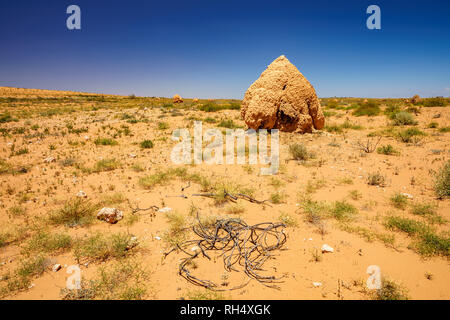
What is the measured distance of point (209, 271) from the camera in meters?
2.31

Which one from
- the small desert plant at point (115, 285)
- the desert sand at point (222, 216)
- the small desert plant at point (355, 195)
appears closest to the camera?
the small desert plant at point (115, 285)

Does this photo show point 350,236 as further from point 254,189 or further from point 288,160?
point 288,160

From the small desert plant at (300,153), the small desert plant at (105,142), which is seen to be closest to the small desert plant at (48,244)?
the small desert plant at (105,142)

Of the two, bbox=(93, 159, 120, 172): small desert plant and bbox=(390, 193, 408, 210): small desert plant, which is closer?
bbox=(390, 193, 408, 210): small desert plant

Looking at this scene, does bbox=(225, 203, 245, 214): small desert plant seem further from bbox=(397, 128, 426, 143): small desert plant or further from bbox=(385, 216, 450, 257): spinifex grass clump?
bbox=(397, 128, 426, 143): small desert plant

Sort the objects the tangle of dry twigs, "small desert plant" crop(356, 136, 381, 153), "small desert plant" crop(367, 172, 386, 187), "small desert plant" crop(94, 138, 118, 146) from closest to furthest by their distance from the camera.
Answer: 1. the tangle of dry twigs
2. "small desert plant" crop(367, 172, 386, 187)
3. "small desert plant" crop(356, 136, 381, 153)
4. "small desert plant" crop(94, 138, 118, 146)

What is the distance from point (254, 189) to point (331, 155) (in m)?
3.25

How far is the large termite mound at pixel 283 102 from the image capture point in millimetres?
7668

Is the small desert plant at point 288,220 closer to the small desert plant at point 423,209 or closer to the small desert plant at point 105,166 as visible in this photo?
the small desert plant at point 423,209

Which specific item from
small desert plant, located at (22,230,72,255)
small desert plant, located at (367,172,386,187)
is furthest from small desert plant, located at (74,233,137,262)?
small desert plant, located at (367,172,386,187)

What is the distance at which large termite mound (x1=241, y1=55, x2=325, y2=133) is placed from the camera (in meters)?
7.67

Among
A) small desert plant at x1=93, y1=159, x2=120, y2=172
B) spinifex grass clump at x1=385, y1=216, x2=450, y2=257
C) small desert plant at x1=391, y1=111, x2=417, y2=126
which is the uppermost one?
Answer: small desert plant at x1=391, y1=111, x2=417, y2=126
